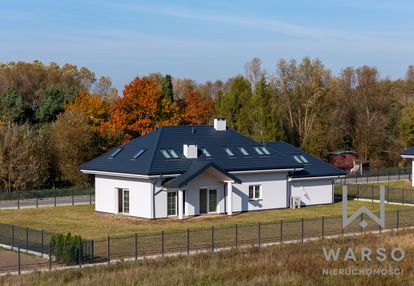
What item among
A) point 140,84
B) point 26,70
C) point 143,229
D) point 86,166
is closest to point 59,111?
point 140,84

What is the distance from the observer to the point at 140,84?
74.1 meters

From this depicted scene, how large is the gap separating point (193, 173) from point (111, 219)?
18.5 feet

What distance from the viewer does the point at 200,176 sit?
44.7 m

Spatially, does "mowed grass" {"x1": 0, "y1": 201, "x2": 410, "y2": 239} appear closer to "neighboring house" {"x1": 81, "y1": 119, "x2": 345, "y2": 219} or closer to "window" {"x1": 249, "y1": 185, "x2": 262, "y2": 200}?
"neighboring house" {"x1": 81, "y1": 119, "x2": 345, "y2": 219}

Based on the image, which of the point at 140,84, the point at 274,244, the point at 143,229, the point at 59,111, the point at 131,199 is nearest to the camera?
the point at 274,244

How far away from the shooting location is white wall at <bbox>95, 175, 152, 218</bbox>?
1722 inches

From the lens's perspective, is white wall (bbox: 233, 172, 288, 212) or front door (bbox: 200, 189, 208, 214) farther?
white wall (bbox: 233, 172, 288, 212)

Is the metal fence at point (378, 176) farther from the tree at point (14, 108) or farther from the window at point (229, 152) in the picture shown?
the tree at point (14, 108)

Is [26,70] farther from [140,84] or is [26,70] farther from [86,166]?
[86,166]

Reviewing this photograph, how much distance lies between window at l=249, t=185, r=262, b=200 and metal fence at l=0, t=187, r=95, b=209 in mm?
11876

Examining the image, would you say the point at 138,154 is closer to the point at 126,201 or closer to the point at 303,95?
the point at 126,201

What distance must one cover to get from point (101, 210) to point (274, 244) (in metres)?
16.5

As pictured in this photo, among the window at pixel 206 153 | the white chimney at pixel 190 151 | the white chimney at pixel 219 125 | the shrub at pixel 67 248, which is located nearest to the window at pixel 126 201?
the white chimney at pixel 190 151

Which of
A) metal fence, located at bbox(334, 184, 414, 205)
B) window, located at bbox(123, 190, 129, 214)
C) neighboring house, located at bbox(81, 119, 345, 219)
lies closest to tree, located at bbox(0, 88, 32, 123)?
neighboring house, located at bbox(81, 119, 345, 219)
